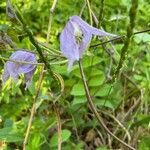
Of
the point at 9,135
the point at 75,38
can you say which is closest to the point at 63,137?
the point at 9,135

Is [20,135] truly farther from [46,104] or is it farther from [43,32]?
[43,32]

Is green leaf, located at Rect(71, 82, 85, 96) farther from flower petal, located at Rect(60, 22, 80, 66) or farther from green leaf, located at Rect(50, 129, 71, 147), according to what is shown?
flower petal, located at Rect(60, 22, 80, 66)

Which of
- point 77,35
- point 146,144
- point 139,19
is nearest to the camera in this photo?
point 77,35

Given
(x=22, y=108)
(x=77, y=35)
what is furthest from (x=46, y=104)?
(x=77, y=35)

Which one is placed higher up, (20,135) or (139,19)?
(139,19)

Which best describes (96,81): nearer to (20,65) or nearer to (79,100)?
(79,100)

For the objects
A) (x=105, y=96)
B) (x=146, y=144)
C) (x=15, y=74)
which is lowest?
(x=146, y=144)

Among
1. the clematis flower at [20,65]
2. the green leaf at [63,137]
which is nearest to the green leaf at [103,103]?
the green leaf at [63,137]

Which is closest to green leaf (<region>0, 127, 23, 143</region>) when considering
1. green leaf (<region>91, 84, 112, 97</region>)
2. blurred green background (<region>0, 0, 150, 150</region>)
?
blurred green background (<region>0, 0, 150, 150</region>)

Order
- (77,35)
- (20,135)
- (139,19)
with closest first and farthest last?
(77,35)
(20,135)
(139,19)
